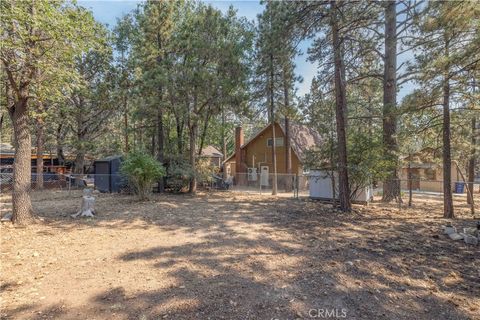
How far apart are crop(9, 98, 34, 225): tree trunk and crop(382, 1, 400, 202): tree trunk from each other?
9.99m

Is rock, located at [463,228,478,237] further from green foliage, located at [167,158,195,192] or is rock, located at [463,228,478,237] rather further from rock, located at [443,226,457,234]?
green foliage, located at [167,158,195,192]

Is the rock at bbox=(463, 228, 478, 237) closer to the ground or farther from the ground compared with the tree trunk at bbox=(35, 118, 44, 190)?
closer to the ground

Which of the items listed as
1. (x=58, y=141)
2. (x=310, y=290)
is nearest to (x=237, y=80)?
(x=310, y=290)

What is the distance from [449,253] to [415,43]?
6771 millimetres

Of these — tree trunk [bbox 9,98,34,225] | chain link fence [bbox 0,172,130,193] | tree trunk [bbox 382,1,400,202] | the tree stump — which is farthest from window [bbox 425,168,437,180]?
tree trunk [bbox 9,98,34,225]

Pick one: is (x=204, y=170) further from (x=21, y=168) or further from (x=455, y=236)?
(x=455, y=236)

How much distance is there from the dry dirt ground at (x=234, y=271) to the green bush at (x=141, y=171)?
3.52 m

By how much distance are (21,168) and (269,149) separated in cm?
1787

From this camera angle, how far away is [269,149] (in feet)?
74.8

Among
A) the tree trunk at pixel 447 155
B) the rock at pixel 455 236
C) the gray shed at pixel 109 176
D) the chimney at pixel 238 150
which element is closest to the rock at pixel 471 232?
the rock at pixel 455 236

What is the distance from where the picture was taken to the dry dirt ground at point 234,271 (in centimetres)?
312

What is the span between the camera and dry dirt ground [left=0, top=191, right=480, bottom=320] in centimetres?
312

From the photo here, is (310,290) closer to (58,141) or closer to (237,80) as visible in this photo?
(237,80)

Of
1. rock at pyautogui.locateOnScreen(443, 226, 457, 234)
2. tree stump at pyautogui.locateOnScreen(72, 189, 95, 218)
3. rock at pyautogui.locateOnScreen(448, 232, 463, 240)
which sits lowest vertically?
rock at pyautogui.locateOnScreen(448, 232, 463, 240)
